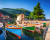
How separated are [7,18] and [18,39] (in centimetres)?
2036

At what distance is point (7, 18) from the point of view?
23.1 m

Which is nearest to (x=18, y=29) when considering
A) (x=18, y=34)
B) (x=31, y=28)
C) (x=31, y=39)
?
(x=18, y=34)

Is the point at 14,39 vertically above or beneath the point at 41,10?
beneath

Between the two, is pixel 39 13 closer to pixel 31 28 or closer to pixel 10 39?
pixel 31 28

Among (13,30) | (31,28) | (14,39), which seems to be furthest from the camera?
(31,28)

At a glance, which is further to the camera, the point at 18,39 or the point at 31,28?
the point at 31,28

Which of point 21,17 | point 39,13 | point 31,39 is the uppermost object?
point 39,13

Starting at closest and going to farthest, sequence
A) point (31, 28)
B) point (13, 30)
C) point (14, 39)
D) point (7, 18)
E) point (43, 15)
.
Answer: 1. point (14, 39)
2. point (13, 30)
3. point (31, 28)
4. point (43, 15)
5. point (7, 18)

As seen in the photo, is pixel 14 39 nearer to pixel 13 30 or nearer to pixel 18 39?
pixel 18 39

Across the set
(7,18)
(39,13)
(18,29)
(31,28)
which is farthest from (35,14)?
(7,18)

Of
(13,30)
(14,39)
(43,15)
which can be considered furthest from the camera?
(43,15)

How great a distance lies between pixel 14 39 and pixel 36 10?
7866 mm

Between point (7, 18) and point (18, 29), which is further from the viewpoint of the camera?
point (7, 18)

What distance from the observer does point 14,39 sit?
3.86 meters
